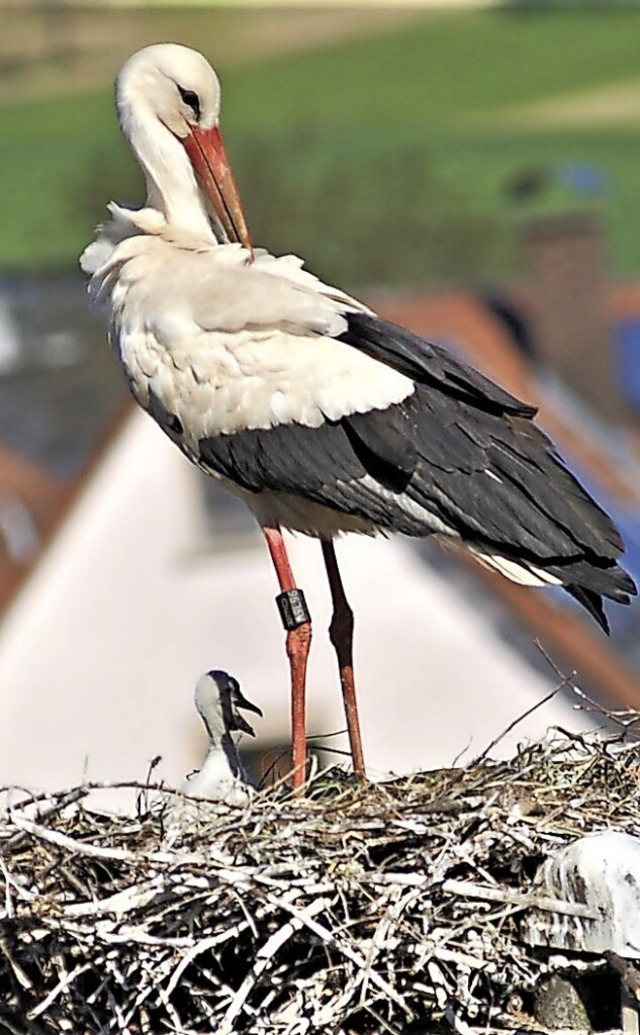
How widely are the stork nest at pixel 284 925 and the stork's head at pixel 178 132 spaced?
242cm

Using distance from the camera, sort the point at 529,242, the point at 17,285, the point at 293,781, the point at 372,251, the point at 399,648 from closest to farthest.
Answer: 1. the point at 293,781
2. the point at 399,648
3. the point at 529,242
4. the point at 17,285
5. the point at 372,251

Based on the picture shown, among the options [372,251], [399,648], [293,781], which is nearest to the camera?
[293,781]

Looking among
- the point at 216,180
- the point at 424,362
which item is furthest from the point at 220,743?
the point at 216,180

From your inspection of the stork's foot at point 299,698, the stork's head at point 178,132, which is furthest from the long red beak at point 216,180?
the stork's foot at point 299,698

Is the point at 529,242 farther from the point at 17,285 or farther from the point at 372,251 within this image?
the point at 372,251

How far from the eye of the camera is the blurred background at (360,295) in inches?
623

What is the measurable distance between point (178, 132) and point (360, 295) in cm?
1419

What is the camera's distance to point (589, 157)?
35250 mm

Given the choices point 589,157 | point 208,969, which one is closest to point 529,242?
point 589,157

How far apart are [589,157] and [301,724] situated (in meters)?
28.8

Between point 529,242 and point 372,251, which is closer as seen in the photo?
point 529,242

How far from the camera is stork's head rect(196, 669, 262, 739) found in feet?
23.6

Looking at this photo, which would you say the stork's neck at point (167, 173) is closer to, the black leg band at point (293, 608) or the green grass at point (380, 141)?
the black leg band at point (293, 608)

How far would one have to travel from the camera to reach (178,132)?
7711 millimetres
